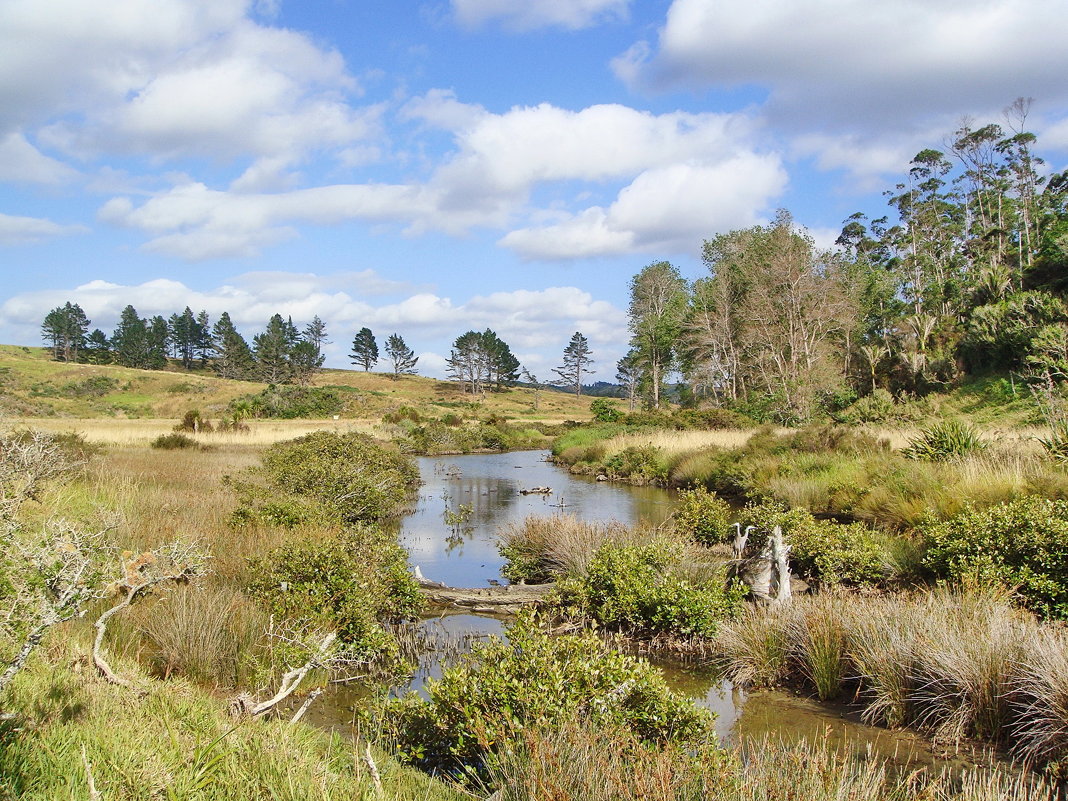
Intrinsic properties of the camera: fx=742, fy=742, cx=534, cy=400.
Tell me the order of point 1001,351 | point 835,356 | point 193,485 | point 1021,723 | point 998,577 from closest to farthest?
point 1021,723 < point 998,577 < point 193,485 < point 1001,351 < point 835,356

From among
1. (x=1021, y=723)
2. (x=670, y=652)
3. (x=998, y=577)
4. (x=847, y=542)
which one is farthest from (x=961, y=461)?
(x=1021, y=723)

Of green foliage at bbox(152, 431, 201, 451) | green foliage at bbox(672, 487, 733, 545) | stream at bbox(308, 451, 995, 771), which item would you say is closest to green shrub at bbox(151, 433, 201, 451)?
green foliage at bbox(152, 431, 201, 451)

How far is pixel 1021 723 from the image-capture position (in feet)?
18.2

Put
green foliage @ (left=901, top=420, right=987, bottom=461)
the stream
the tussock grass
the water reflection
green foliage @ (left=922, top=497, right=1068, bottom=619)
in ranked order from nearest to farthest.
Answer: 1. the tussock grass
2. the stream
3. green foliage @ (left=922, top=497, right=1068, bottom=619)
4. the water reflection
5. green foliage @ (left=901, top=420, right=987, bottom=461)

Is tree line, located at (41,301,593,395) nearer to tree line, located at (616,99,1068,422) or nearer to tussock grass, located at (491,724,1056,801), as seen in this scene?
tree line, located at (616,99,1068,422)

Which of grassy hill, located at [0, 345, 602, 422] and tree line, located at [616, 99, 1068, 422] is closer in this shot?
tree line, located at [616, 99, 1068, 422]

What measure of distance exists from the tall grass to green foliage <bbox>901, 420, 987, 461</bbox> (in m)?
7.69

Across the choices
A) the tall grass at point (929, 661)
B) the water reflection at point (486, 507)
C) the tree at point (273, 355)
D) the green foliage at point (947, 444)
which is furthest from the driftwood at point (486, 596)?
the tree at point (273, 355)

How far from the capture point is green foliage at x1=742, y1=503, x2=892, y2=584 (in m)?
10.1

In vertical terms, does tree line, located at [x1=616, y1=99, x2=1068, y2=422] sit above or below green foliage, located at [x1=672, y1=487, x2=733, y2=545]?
above

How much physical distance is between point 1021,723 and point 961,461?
9.16 m

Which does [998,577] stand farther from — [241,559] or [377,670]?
[241,559]

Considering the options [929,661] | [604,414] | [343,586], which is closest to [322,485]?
[343,586]

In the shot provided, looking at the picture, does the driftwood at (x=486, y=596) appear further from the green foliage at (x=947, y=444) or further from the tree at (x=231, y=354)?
the tree at (x=231, y=354)
